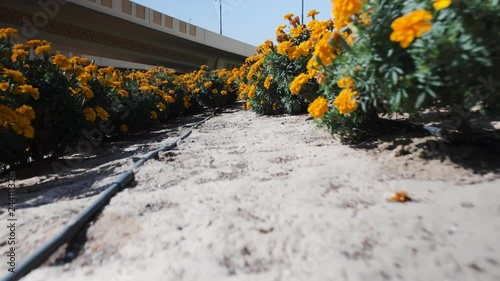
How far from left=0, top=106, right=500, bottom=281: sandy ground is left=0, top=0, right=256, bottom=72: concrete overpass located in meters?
15.5

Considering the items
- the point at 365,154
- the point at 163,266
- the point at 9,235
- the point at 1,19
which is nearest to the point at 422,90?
the point at 365,154

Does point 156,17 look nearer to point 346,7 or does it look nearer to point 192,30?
point 192,30

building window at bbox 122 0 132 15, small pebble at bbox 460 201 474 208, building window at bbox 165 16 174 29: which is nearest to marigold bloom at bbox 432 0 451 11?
small pebble at bbox 460 201 474 208

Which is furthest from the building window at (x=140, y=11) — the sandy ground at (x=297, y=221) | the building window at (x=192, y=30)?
the sandy ground at (x=297, y=221)

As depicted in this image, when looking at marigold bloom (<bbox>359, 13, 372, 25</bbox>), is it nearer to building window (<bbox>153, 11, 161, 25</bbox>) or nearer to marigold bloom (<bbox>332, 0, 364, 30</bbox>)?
marigold bloom (<bbox>332, 0, 364, 30</bbox>)

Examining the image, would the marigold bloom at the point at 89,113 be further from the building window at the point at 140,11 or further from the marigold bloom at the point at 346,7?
the building window at the point at 140,11

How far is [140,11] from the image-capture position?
2111cm

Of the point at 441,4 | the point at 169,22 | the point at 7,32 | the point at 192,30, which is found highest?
the point at 192,30

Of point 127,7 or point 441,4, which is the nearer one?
point 441,4

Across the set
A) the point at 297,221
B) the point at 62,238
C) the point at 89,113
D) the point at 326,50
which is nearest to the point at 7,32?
the point at 89,113

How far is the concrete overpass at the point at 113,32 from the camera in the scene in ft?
51.7

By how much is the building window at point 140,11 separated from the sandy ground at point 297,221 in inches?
781

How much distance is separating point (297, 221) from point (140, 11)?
72.2 feet

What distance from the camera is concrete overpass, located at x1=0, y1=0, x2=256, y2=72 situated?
15.8 m
